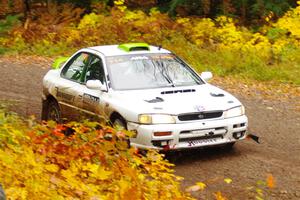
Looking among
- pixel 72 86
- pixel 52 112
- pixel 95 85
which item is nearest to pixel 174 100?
pixel 95 85

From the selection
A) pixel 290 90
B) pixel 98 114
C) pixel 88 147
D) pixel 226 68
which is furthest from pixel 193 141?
pixel 226 68

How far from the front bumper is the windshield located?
3.50 ft

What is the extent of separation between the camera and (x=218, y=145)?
31.3 feet

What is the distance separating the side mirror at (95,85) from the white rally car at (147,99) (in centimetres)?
1

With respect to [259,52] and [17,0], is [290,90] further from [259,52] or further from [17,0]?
[17,0]

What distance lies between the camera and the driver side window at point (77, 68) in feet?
36.2

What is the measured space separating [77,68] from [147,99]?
2214mm

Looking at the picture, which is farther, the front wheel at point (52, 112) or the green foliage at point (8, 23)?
the green foliage at point (8, 23)

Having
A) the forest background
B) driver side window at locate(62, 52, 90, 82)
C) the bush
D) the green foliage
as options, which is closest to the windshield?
driver side window at locate(62, 52, 90, 82)

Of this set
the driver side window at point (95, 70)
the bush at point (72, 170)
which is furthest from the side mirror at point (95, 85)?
the bush at point (72, 170)

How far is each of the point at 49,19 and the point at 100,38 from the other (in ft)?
10.8

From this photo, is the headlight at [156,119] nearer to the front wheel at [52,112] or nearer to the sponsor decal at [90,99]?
the sponsor decal at [90,99]

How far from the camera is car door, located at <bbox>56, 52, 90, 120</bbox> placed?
10719 millimetres

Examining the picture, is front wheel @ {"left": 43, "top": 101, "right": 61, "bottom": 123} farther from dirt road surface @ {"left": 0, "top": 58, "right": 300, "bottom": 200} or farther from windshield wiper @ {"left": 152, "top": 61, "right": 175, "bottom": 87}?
windshield wiper @ {"left": 152, "top": 61, "right": 175, "bottom": 87}
